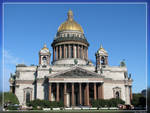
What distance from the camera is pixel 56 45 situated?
9056 cm

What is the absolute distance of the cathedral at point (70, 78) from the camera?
72.4m

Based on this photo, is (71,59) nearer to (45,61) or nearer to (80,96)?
(45,61)

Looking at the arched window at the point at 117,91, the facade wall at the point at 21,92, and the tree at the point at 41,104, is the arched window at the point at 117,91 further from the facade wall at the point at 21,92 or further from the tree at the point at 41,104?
the facade wall at the point at 21,92

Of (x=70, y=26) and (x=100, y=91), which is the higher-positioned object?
(x=70, y=26)

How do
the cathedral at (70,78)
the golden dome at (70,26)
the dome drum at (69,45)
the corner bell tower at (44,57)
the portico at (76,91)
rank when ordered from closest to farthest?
the portico at (76,91)
the cathedral at (70,78)
the corner bell tower at (44,57)
the dome drum at (69,45)
the golden dome at (70,26)

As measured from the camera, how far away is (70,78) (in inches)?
2852

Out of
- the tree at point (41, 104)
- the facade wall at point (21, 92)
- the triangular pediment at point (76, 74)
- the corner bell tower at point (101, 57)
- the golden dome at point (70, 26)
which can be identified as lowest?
the tree at point (41, 104)

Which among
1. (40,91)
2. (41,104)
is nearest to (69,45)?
(40,91)

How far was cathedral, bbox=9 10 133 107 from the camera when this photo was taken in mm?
72438

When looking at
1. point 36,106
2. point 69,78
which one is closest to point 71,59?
point 69,78

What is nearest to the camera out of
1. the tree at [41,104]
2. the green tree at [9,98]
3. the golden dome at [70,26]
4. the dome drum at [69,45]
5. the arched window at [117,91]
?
the tree at [41,104]

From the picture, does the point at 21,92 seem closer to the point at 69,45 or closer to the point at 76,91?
the point at 76,91

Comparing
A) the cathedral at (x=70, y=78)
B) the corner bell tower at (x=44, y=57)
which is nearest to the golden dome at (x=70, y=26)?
the cathedral at (x=70, y=78)

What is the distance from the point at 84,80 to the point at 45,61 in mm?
17045
